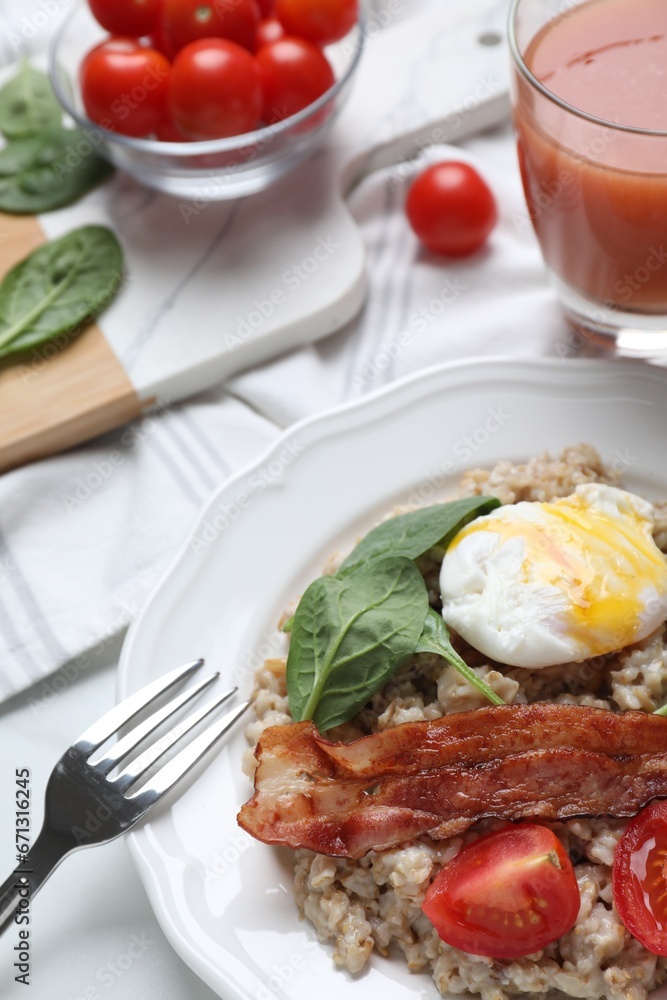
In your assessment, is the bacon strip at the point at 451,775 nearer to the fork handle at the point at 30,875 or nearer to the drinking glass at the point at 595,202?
the fork handle at the point at 30,875

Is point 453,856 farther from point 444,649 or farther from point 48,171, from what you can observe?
point 48,171

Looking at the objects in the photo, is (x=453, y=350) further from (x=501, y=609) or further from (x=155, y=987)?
(x=155, y=987)

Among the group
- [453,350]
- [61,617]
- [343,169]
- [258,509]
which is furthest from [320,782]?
[343,169]

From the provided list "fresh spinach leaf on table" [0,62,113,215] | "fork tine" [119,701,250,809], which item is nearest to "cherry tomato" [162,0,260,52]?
"fresh spinach leaf on table" [0,62,113,215]

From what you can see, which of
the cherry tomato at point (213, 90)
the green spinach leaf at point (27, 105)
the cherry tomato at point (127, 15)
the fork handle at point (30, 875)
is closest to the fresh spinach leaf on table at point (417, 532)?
the fork handle at point (30, 875)

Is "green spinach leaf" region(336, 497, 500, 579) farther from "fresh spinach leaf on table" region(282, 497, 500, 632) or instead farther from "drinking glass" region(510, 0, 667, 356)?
"drinking glass" region(510, 0, 667, 356)

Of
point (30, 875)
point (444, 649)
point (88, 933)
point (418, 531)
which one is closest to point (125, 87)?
point (418, 531)
